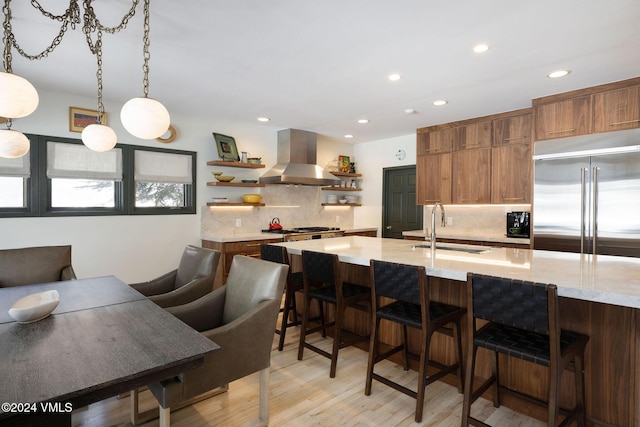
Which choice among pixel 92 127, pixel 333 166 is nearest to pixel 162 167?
pixel 92 127

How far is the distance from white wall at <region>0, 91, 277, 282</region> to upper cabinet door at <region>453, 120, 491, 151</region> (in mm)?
3013

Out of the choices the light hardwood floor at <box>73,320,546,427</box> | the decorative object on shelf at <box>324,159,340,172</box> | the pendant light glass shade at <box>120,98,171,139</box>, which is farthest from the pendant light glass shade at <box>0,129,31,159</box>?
the decorative object on shelf at <box>324,159,340,172</box>

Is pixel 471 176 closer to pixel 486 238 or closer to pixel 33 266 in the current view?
pixel 486 238

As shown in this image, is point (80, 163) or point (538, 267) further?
point (80, 163)

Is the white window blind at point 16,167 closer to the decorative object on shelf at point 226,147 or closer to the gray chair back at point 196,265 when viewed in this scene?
the decorative object on shelf at point 226,147

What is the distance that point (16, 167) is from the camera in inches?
141

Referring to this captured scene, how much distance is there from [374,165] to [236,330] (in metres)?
5.24

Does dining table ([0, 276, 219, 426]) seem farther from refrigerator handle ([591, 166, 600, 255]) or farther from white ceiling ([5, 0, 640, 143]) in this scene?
refrigerator handle ([591, 166, 600, 255])

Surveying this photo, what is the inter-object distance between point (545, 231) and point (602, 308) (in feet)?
6.97

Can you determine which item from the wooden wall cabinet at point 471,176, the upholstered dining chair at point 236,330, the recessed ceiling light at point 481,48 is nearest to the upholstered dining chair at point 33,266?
the upholstered dining chair at point 236,330

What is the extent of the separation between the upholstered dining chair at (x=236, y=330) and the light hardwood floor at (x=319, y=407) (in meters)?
0.17

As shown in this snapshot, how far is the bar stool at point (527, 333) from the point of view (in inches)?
61.0

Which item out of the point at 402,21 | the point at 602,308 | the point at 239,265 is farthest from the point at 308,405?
the point at 402,21

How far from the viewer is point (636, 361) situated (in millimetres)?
1767
